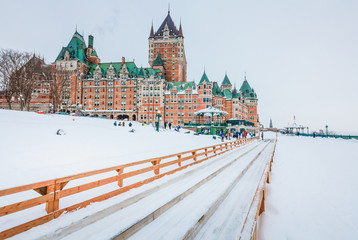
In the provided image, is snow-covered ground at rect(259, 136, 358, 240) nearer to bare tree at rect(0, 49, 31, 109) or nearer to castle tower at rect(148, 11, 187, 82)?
bare tree at rect(0, 49, 31, 109)

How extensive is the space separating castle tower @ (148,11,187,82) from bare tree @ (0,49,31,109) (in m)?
Answer: 49.2

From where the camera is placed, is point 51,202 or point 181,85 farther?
point 181,85

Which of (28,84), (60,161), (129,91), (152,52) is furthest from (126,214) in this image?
(152,52)

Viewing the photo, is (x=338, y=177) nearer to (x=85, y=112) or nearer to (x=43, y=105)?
(x=85, y=112)

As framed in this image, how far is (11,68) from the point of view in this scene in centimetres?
3200

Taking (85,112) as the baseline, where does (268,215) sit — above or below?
below

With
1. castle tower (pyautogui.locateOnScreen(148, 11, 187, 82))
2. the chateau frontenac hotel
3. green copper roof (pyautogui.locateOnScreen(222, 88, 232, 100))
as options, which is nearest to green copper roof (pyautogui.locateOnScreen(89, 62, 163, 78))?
the chateau frontenac hotel

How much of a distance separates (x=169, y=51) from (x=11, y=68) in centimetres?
5592

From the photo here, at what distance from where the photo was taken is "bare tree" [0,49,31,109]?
3084cm

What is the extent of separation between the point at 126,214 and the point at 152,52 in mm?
81263

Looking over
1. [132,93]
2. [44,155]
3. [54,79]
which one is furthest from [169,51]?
[44,155]

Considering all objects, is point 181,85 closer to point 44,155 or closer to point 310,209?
point 44,155

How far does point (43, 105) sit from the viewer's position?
59219 mm

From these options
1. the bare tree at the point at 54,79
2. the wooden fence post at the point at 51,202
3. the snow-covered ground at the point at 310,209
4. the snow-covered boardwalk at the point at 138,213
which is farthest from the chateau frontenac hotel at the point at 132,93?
the wooden fence post at the point at 51,202
